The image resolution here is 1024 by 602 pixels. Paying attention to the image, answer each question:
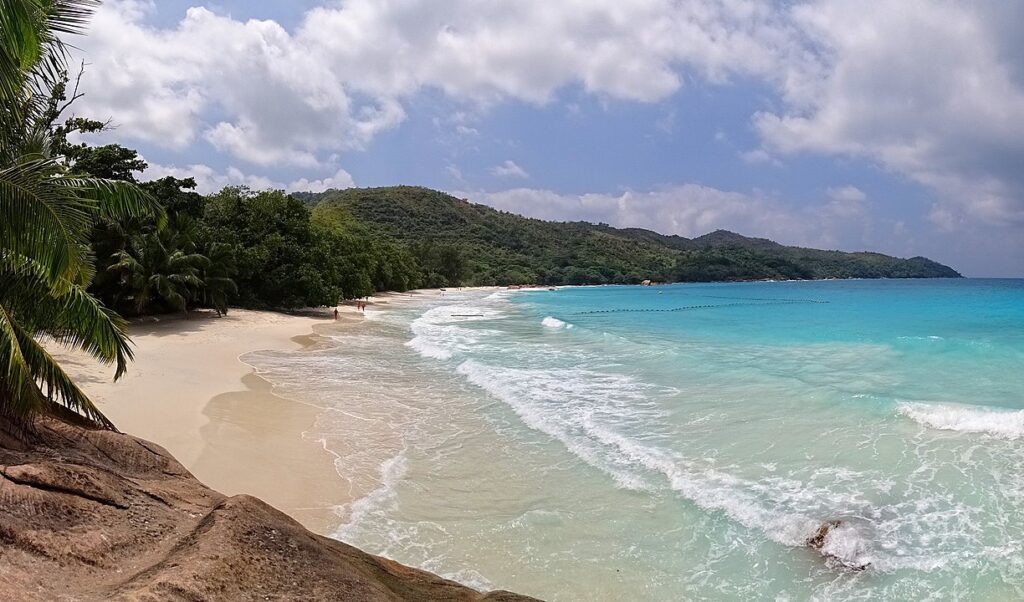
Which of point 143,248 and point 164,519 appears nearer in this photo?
point 164,519

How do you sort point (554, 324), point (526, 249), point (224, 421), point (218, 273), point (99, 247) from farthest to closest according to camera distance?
point (526, 249), point (554, 324), point (218, 273), point (99, 247), point (224, 421)

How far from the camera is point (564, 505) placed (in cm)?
843

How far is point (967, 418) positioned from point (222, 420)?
15261mm

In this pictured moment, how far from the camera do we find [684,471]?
32.1ft

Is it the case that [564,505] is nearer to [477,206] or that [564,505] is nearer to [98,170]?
[98,170]

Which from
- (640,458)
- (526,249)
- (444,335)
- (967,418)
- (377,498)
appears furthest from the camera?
(526,249)

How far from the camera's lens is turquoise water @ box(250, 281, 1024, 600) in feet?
22.0

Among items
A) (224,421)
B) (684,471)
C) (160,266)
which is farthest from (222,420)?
(160,266)

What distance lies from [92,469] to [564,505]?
5.82 metres

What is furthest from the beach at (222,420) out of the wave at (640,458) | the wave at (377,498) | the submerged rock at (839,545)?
the submerged rock at (839,545)

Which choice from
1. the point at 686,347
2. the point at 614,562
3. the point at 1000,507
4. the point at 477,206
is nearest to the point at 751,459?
the point at 1000,507

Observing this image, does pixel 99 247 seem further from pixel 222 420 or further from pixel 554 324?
pixel 554 324

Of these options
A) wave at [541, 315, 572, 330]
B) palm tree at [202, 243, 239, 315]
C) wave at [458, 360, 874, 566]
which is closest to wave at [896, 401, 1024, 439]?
wave at [458, 360, 874, 566]

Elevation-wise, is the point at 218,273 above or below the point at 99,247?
below
